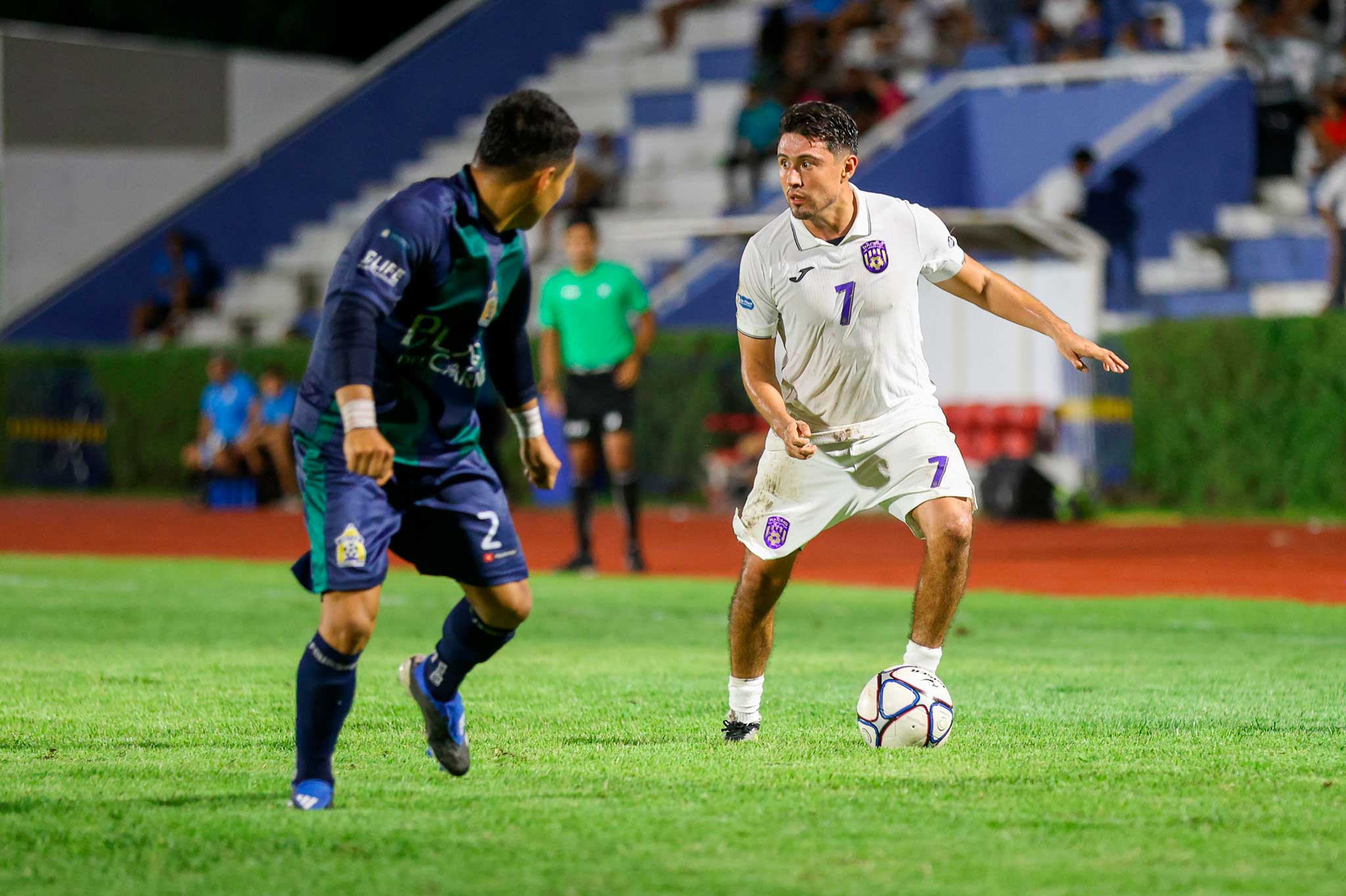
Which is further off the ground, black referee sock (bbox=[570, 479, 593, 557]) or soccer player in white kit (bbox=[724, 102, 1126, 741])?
soccer player in white kit (bbox=[724, 102, 1126, 741])

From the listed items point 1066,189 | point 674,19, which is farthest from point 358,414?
point 674,19

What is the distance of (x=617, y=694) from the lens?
831 centimetres

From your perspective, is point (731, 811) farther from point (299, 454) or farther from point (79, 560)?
point (79, 560)

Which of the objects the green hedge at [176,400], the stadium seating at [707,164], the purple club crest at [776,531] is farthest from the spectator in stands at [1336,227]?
the purple club crest at [776,531]

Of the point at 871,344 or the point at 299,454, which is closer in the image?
the point at 299,454

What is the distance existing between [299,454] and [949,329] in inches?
693

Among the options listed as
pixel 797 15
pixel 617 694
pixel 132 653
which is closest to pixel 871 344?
pixel 617 694

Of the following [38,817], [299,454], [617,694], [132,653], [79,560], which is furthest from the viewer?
[79,560]

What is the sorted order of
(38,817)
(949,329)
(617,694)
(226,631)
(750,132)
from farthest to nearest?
(750,132), (949,329), (226,631), (617,694), (38,817)

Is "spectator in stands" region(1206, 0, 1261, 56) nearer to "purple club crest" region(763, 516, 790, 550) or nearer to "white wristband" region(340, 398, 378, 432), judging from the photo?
"purple club crest" region(763, 516, 790, 550)

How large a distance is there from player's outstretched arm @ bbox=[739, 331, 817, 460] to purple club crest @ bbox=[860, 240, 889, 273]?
1.49 feet

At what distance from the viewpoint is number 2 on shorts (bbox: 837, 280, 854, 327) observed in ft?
23.3

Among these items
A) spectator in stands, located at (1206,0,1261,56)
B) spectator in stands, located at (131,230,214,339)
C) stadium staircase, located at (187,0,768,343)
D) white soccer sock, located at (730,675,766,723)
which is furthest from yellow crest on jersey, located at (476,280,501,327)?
spectator in stands, located at (131,230,214,339)

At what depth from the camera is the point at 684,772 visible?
632cm
